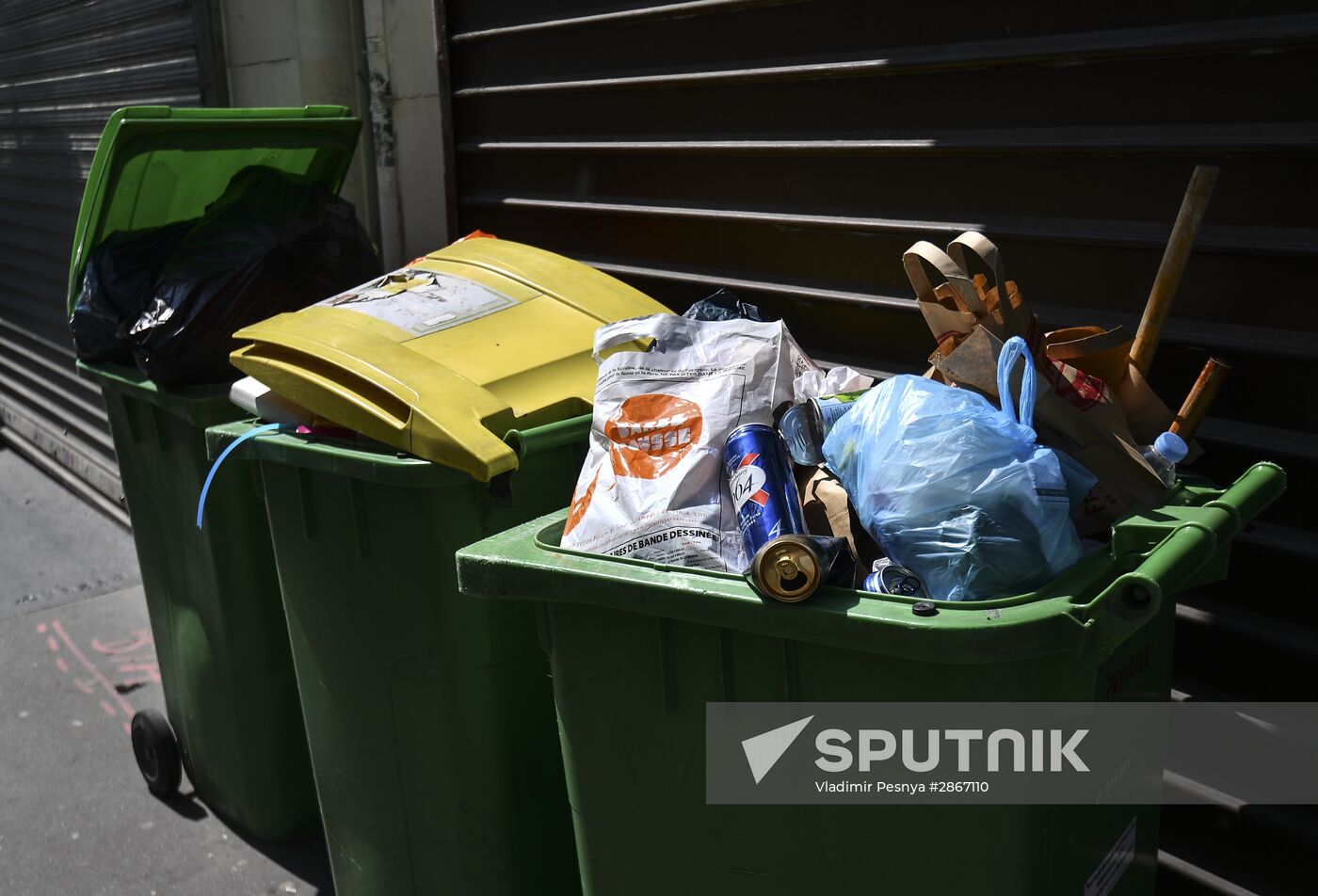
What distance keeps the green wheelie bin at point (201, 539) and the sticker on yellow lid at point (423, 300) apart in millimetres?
536

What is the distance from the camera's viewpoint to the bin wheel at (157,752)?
368 centimetres

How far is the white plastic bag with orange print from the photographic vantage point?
6.24 ft

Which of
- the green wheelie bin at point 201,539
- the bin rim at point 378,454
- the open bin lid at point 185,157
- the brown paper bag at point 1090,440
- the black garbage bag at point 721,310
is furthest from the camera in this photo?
the open bin lid at point 185,157

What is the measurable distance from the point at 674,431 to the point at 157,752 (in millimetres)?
2468

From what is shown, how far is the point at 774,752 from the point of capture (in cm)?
177

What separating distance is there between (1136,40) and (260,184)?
2.40 metres

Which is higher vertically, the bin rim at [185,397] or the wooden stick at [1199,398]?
the wooden stick at [1199,398]

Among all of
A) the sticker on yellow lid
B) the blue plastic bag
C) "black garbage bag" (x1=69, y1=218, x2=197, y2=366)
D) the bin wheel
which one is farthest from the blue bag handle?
the bin wheel

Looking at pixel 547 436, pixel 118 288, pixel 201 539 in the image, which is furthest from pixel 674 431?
pixel 118 288

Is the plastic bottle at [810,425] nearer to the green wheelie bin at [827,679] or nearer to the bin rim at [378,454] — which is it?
the green wheelie bin at [827,679]

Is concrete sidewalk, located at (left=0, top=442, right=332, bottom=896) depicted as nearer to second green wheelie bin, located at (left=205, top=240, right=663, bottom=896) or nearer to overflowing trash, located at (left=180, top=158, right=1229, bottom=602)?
second green wheelie bin, located at (left=205, top=240, right=663, bottom=896)

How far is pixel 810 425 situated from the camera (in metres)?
2.08

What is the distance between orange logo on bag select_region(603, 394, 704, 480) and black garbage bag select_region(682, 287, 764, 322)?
0.49m

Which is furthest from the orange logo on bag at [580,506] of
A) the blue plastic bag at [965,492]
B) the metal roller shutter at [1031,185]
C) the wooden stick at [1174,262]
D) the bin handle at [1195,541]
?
the metal roller shutter at [1031,185]
